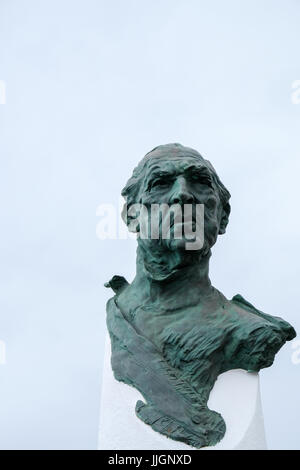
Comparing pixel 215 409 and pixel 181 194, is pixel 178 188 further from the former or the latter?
pixel 215 409

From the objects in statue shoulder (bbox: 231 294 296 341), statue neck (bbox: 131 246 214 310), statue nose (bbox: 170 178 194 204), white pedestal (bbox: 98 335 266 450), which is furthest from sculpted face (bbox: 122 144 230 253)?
white pedestal (bbox: 98 335 266 450)

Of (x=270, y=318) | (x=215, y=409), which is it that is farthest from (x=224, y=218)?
(x=215, y=409)

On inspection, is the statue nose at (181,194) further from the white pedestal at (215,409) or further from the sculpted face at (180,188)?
the white pedestal at (215,409)

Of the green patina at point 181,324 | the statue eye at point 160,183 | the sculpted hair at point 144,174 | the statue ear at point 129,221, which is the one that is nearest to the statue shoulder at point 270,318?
the green patina at point 181,324

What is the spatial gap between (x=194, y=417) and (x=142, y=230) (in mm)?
1410

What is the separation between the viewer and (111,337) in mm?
6180

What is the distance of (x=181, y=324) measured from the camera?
5977 mm

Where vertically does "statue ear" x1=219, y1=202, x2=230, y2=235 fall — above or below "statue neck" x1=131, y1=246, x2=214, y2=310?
above

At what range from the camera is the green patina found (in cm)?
565

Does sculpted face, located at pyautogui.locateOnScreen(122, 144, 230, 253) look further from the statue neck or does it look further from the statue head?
the statue neck

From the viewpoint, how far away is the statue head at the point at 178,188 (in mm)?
5965
